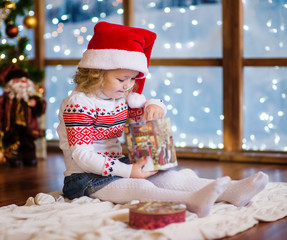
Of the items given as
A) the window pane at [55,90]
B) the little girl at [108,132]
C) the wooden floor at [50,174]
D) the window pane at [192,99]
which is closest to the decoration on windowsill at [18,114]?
the wooden floor at [50,174]

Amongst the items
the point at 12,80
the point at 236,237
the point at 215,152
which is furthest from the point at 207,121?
the point at 236,237

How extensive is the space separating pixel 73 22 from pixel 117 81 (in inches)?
75.1

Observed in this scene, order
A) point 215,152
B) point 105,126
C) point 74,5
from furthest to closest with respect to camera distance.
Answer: point 74,5 < point 215,152 < point 105,126

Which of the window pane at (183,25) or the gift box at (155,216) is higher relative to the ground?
the window pane at (183,25)

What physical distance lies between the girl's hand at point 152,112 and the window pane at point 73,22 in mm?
1605

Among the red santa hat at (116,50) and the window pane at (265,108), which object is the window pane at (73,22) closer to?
the window pane at (265,108)

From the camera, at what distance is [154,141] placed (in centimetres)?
188

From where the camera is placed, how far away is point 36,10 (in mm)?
3916

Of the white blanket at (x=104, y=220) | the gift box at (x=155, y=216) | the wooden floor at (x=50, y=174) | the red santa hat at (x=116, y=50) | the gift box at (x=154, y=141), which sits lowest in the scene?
the wooden floor at (x=50, y=174)

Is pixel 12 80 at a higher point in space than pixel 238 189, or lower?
higher

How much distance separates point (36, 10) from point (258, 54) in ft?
5.63

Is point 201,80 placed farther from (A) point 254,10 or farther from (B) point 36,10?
(B) point 36,10

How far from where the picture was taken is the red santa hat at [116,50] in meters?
1.99

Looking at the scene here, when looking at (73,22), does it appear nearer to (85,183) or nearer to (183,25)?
(183,25)
